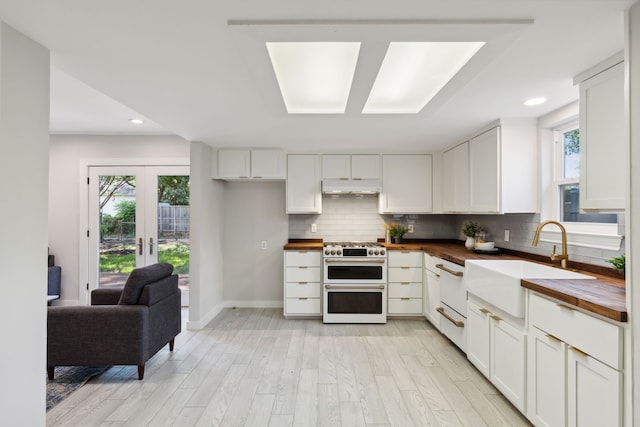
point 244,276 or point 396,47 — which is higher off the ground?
point 396,47

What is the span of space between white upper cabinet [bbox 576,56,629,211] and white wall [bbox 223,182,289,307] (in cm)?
350

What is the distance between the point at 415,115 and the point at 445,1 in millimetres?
1560

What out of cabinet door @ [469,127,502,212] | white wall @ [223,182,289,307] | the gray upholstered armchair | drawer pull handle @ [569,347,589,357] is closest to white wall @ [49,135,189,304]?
white wall @ [223,182,289,307]

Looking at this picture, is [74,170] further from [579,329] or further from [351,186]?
[579,329]

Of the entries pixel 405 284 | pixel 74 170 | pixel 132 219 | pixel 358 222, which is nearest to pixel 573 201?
pixel 405 284

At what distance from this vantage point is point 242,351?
322 centimetres

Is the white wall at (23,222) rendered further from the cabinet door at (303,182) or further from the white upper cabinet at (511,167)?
the white upper cabinet at (511,167)

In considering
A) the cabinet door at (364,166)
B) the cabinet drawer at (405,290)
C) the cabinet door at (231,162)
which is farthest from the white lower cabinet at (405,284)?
the cabinet door at (231,162)

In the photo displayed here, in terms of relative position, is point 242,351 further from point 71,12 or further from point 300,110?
point 71,12

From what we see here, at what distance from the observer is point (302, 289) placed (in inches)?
165

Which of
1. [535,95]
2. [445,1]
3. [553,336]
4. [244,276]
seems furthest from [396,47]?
[244,276]

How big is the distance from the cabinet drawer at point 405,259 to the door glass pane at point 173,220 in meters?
2.82

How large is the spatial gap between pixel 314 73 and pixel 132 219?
11.5 ft

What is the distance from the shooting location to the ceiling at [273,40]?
1406mm
